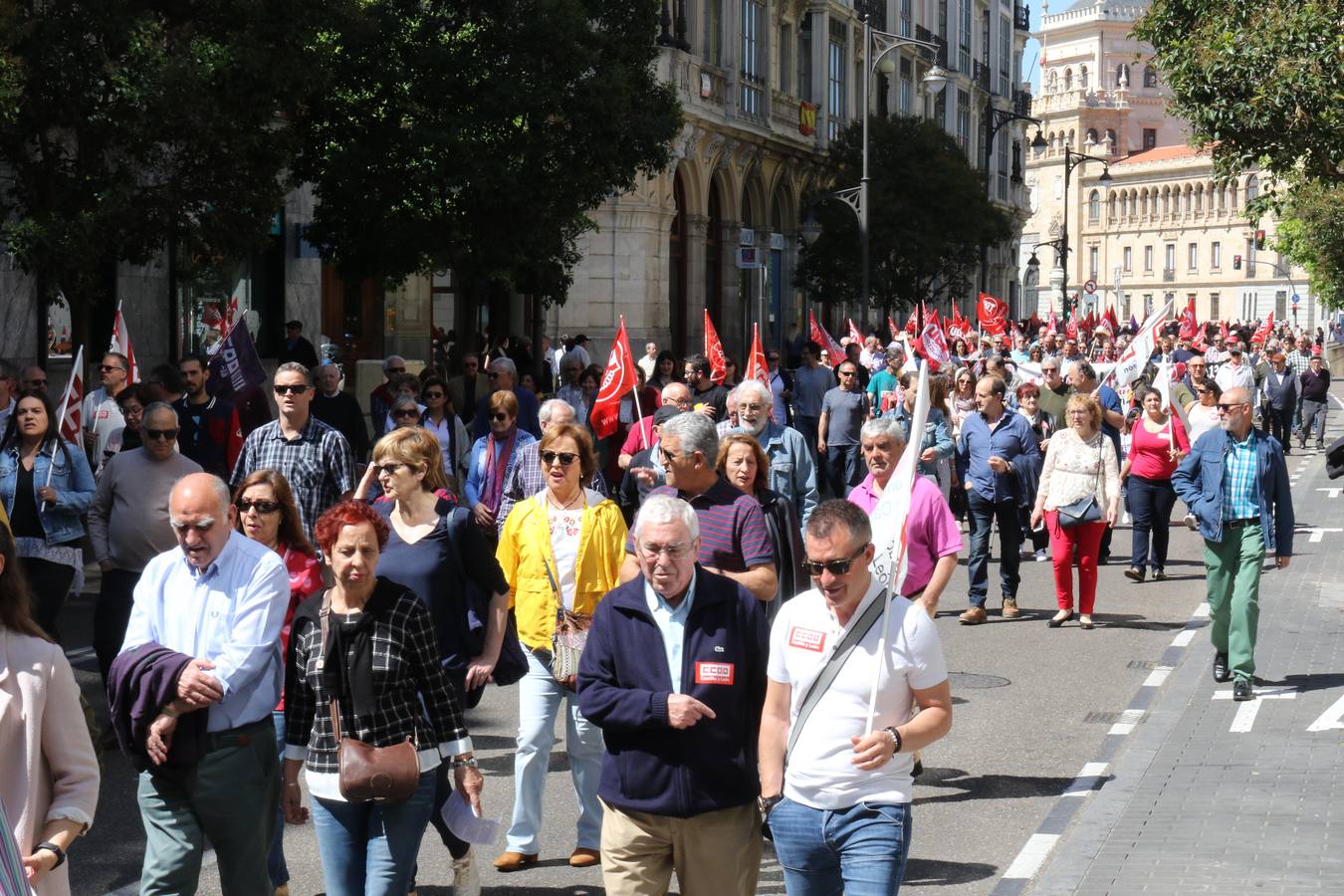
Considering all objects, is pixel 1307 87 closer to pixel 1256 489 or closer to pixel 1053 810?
pixel 1256 489

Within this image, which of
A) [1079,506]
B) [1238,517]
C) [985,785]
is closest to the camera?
[985,785]

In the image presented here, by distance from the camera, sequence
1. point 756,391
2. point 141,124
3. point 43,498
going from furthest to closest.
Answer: point 141,124, point 756,391, point 43,498

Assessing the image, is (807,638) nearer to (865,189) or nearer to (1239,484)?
(1239,484)

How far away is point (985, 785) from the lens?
8820 millimetres

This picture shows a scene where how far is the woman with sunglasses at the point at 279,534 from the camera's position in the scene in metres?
6.36

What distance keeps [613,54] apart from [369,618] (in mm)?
18052

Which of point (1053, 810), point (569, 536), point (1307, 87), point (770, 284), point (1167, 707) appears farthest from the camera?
point (770, 284)

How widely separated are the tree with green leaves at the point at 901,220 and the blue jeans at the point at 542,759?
3506cm

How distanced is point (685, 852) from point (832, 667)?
64cm

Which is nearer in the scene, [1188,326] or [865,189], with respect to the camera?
[865,189]

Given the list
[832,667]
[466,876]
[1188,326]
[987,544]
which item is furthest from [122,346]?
[1188,326]

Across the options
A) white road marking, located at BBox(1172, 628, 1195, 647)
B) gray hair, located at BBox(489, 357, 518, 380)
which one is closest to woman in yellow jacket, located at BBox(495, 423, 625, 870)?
white road marking, located at BBox(1172, 628, 1195, 647)

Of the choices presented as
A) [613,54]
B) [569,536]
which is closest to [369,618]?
[569,536]

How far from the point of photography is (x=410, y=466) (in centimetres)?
677
